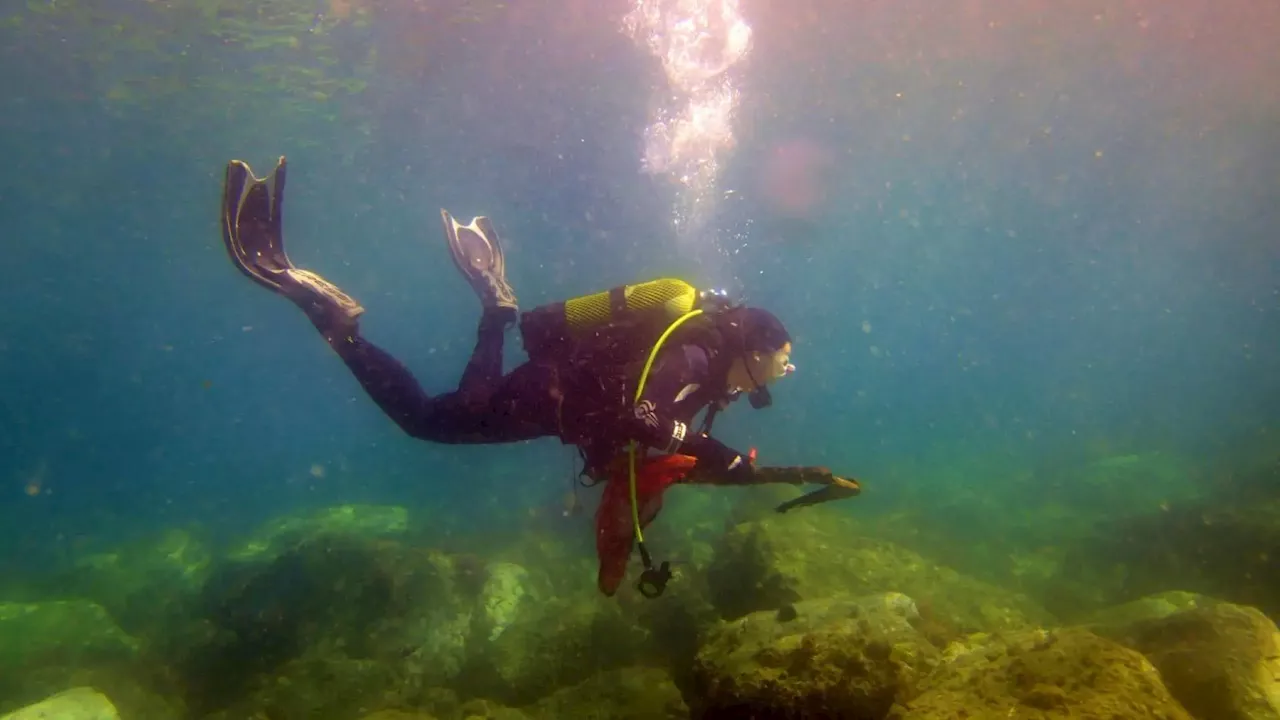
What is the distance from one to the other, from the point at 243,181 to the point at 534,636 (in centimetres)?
556

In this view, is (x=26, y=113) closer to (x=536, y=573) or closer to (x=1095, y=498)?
(x=536, y=573)

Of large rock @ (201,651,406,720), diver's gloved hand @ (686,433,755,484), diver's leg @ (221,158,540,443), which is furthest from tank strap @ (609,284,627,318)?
large rock @ (201,651,406,720)

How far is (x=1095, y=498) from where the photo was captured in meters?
20.0

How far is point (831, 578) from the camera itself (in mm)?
7559

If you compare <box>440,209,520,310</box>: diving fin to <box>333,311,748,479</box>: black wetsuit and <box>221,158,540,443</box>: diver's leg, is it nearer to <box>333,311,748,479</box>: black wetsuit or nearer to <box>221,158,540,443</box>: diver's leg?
<box>221,158,540,443</box>: diver's leg

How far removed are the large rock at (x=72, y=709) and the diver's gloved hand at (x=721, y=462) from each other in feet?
22.2

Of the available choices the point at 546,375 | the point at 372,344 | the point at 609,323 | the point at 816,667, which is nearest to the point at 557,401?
the point at 546,375

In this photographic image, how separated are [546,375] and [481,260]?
9.62ft

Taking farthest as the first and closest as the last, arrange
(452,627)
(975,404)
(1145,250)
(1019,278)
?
(1019,278) → (1145,250) → (975,404) → (452,627)

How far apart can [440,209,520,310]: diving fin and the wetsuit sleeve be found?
2.81 metres

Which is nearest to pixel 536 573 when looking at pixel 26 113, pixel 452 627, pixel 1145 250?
pixel 452 627

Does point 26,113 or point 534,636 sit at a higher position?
point 26,113

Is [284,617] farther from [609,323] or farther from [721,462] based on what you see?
[721,462]

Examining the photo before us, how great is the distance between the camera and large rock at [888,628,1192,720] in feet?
9.84
